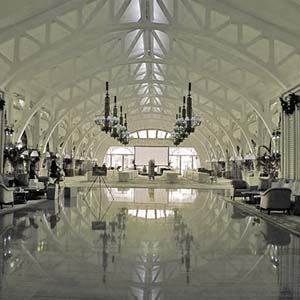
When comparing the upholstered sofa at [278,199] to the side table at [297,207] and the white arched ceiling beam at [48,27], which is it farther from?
the white arched ceiling beam at [48,27]

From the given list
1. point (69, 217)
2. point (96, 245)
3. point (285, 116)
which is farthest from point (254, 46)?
point (96, 245)

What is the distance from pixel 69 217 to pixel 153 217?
213 centimetres

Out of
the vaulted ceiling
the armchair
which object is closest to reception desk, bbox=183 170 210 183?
the vaulted ceiling

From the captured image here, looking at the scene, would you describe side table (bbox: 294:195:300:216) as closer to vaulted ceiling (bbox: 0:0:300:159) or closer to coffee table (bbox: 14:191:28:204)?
vaulted ceiling (bbox: 0:0:300:159)

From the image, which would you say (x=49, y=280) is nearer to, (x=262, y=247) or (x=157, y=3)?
(x=262, y=247)

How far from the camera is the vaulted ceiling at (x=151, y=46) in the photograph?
12742 millimetres

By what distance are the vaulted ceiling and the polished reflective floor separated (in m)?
5.85

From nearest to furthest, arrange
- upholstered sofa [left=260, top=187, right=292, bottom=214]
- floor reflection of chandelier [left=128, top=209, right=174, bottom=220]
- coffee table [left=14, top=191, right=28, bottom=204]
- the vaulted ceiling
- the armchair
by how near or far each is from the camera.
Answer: floor reflection of chandelier [left=128, top=209, right=174, bottom=220] → upholstered sofa [left=260, top=187, right=292, bottom=214] → the armchair → the vaulted ceiling → coffee table [left=14, top=191, right=28, bottom=204]

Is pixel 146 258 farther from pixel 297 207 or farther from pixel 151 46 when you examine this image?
pixel 151 46

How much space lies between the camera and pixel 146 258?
616cm

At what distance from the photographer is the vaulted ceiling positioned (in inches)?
502

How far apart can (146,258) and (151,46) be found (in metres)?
14.9

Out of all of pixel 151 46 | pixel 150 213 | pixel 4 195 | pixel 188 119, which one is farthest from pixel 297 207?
pixel 151 46

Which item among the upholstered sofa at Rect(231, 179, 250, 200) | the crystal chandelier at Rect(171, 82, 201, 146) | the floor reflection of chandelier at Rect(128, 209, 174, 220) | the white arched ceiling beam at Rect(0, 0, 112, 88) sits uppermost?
the white arched ceiling beam at Rect(0, 0, 112, 88)
